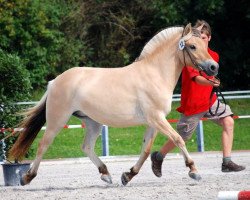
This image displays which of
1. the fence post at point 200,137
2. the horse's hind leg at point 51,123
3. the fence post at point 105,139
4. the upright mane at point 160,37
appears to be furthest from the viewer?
the fence post at point 200,137

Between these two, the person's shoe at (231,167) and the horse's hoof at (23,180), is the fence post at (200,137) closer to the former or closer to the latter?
the person's shoe at (231,167)

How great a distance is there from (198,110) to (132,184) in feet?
4.15

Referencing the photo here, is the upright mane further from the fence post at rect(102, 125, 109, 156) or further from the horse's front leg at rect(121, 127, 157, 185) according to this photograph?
the fence post at rect(102, 125, 109, 156)

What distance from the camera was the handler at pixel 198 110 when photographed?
12.0 meters

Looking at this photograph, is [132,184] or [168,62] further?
[132,184]

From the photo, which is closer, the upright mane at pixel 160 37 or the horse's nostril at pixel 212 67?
the horse's nostril at pixel 212 67

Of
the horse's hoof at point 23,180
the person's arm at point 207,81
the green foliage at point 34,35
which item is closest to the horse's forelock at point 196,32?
the person's arm at point 207,81

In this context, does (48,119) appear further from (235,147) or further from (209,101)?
(235,147)

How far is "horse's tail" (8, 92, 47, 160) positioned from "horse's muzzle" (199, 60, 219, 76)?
225 cm

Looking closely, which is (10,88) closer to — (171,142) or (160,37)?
(171,142)

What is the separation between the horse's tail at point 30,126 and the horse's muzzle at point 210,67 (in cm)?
Result: 225

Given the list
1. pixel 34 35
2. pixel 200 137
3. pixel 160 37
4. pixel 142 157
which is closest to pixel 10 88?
pixel 200 137

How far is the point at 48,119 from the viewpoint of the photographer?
1210cm

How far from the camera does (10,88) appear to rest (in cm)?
1675
